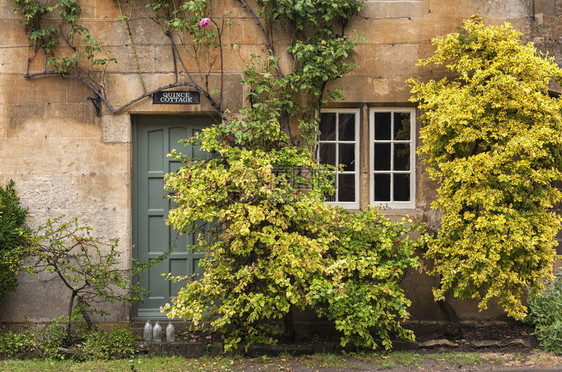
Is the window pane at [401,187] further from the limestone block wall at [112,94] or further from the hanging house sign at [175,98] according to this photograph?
the hanging house sign at [175,98]

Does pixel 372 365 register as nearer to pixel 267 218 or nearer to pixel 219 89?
pixel 267 218

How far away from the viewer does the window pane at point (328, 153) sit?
7.03 metres

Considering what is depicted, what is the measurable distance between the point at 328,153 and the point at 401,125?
101 centimetres

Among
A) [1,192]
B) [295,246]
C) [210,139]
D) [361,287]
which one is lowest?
[361,287]

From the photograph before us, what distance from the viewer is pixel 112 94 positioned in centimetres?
677

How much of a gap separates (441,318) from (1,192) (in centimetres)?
558

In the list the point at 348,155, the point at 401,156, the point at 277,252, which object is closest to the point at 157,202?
the point at 277,252

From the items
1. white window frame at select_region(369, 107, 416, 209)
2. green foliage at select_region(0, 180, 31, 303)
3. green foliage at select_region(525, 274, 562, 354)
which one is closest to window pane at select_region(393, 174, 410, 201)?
white window frame at select_region(369, 107, 416, 209)

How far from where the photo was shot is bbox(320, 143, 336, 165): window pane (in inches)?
277

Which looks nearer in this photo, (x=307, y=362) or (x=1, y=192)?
(x=307, y=362)

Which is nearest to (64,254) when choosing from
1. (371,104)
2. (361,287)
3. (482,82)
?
(361,287)

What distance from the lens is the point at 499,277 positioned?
596cm

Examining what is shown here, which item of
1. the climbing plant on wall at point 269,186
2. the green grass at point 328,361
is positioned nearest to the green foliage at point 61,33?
the climbing plant on wall at point 269,186

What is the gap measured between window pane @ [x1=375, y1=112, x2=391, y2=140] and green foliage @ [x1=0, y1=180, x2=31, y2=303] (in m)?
4.38
